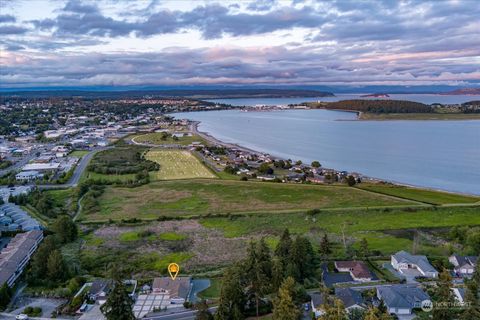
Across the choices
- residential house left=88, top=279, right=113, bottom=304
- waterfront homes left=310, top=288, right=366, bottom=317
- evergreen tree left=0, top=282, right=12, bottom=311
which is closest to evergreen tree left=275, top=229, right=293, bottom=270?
waterfront homes left=310, top=288, right=366, bottom=317

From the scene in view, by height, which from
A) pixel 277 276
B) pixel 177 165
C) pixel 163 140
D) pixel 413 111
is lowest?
pixel 163 140

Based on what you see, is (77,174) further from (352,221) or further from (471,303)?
(471,303)

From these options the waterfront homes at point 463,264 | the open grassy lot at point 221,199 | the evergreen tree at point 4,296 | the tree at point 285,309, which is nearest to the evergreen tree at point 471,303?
the waterfront homes at point 463,264

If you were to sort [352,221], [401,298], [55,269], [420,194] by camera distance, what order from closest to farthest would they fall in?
[401,298] → [55,269] → [352,221] → [420,194]

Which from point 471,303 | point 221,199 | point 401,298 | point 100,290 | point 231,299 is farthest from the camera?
point 221,199

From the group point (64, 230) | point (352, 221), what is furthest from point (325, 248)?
point (64, 230)

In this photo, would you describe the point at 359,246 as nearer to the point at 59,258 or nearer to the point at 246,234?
the point at 246,234

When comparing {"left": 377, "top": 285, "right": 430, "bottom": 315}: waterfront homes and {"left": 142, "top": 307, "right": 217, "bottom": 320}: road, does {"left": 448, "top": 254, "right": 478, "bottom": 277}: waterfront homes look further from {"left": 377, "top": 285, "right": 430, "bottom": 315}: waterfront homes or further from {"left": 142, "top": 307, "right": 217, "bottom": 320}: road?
{"left": 142, "top": 307, "right": 217, "bottom": 320}: road
